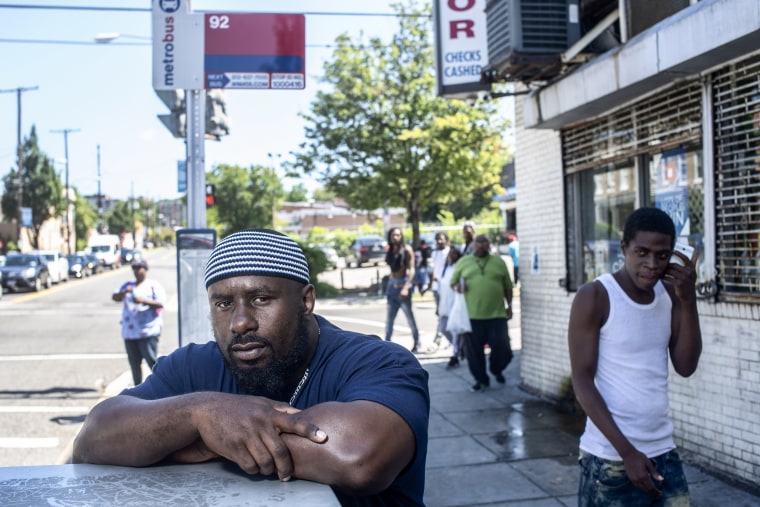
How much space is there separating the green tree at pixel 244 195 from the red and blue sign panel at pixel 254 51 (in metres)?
39.8

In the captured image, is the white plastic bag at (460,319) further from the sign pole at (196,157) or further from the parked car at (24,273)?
the parked car at (24,273)

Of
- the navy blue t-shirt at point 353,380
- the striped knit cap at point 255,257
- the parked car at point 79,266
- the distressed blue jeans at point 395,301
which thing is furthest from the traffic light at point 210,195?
the parked car at point 79,266

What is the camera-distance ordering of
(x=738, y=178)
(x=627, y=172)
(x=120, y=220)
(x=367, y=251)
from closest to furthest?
(x=738, y=178)
(x=627, y=172)
(x=367, y=251)
(x=120, y=220)

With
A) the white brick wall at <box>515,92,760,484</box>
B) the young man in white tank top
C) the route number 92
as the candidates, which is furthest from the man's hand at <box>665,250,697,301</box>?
the route number 92

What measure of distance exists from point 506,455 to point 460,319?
272cm

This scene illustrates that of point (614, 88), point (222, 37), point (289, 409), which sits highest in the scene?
point (222, 37)

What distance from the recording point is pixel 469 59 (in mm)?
8484

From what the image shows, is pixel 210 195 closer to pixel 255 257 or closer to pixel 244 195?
pixel 255 257

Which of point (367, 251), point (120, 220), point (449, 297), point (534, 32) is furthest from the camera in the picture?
point (120, 220)

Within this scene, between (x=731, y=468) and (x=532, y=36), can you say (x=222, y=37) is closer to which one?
(x=532, y=36)

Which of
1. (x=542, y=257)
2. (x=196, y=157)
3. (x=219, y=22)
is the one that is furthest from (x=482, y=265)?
(x=219, y=22)

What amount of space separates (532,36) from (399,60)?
49.6 feet

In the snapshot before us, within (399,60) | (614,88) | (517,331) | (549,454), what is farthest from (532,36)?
(399,60)

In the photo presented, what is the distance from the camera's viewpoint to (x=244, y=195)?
47375mm
